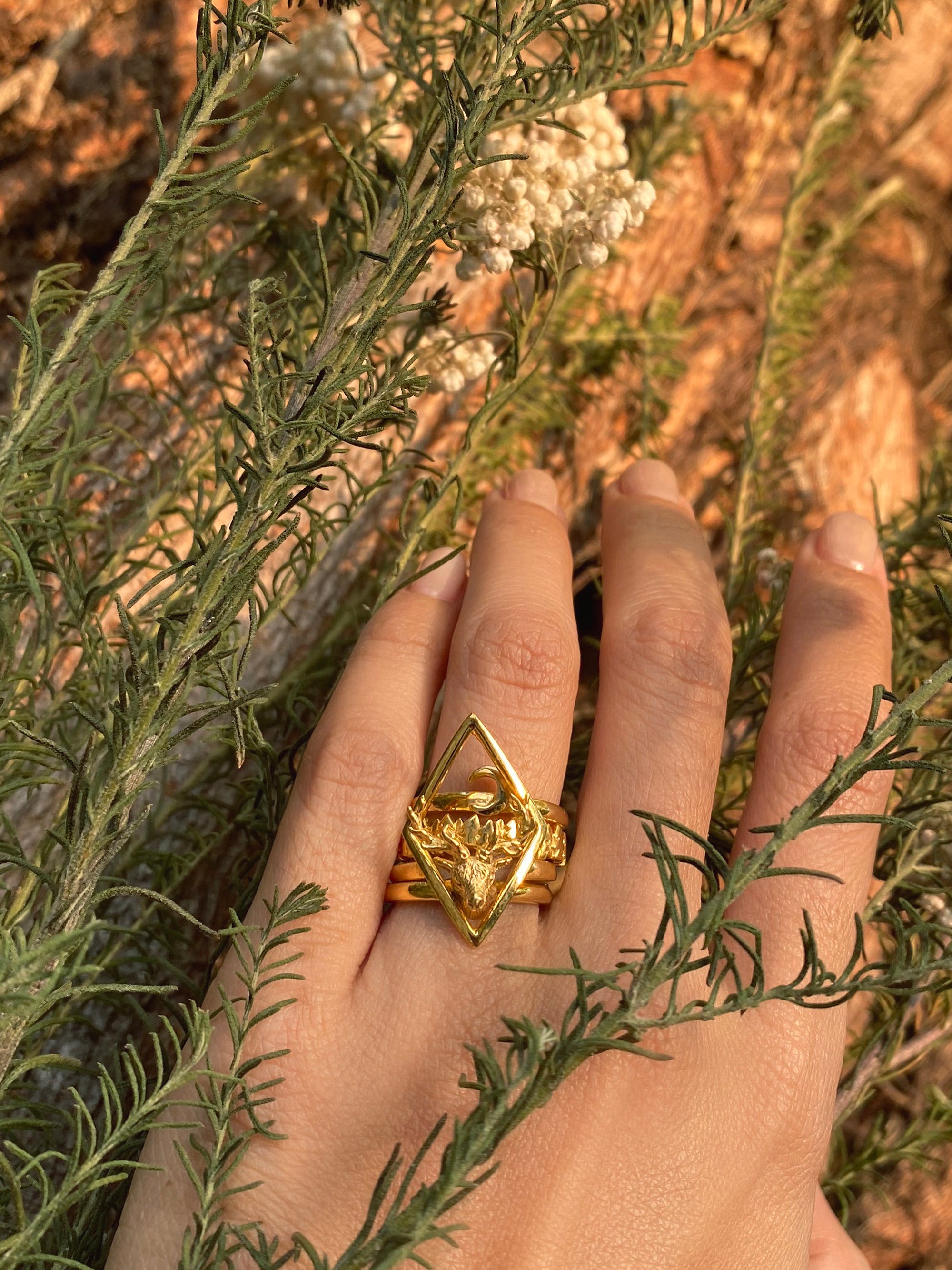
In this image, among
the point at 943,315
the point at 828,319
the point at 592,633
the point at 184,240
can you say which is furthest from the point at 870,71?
the point at 184,240

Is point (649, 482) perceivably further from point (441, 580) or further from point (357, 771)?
point (357, 771)

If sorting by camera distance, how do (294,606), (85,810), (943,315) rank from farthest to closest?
(943,315)
(294,606)
(85,810)

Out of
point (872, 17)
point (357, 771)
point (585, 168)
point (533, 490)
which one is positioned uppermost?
point (872, 17)

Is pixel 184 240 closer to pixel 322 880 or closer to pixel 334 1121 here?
pixel 322 880

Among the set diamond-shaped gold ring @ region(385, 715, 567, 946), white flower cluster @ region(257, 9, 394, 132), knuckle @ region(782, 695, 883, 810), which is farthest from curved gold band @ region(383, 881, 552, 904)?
white flower cluster @ region(257, 9, 394, 132)

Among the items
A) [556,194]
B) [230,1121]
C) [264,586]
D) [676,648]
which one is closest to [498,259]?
[556,194]

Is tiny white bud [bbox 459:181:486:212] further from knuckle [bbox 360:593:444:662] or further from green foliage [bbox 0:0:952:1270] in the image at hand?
knuckle [bbox 360:593:444:662]
